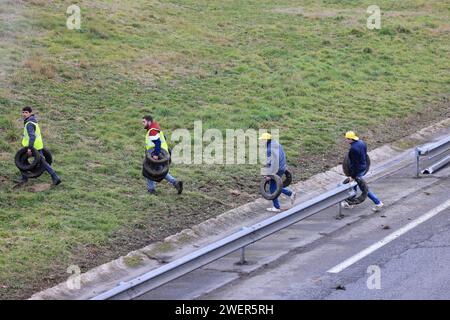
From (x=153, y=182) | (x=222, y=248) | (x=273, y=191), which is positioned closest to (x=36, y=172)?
(x=153, y=182)

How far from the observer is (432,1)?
124 feet

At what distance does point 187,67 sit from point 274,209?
32.8 feet

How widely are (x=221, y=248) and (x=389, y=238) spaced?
127 inches

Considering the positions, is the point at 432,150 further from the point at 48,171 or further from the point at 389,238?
the point at 48,171

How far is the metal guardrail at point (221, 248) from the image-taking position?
12.8 meters

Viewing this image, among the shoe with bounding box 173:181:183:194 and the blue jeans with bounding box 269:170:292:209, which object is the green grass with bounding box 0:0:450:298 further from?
the blue jeans with bounding box 269:170:292:209

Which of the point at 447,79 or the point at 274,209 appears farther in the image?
the point at 447,79

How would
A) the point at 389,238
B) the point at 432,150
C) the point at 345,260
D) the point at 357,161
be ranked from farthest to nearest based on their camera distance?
the point at 432,150
the point at 357,161
the point at 389,238
the point at 345,260

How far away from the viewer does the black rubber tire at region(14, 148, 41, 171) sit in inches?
712

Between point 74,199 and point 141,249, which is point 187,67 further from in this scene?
point 141,249

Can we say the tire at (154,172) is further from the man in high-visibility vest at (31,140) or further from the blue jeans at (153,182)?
the man in high-visibility vest at (31,140)

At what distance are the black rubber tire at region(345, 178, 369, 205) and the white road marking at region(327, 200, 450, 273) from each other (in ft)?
3.84

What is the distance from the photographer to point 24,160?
1825cm
